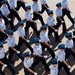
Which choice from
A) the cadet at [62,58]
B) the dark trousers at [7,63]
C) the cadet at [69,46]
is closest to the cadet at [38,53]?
the cadet at [62,58]

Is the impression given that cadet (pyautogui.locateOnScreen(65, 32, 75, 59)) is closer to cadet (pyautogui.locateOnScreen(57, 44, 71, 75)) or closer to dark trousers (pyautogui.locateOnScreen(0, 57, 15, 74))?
cadet (pyautogui.locateOnScreen(57, 44, 71, 75))

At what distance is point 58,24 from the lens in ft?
38.9

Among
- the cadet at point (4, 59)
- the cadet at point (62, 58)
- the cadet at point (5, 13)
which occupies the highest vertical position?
the cadet at point (5, 13)

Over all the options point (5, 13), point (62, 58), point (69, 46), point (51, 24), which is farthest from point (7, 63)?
point (5, 13)

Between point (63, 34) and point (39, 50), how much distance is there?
2.84 metres

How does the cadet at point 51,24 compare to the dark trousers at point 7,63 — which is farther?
the cadet at point 51,24

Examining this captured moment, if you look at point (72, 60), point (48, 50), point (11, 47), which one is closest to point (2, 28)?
point (11, 47)

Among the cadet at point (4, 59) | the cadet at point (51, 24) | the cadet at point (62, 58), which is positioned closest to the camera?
the cadet at point (62, 58)

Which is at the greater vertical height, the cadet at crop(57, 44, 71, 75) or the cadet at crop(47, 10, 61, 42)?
the cadet at crop(47, 10, 61, 42)

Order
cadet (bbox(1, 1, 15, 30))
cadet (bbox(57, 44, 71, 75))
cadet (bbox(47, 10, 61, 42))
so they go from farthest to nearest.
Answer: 1. cadet (bbox(1, 1, 15, 30))
2. cadet (bbox(47, 10, 61, 42))
3. cadet (bbox(57, 44, 71, 75))

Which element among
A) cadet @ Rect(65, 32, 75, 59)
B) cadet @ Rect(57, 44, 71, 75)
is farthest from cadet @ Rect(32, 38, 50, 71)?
cadet @ Rect(65, 32, 75, 59)

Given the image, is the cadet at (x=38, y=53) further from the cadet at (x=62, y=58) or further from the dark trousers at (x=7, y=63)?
the dark trousers at (x=7, y=63)

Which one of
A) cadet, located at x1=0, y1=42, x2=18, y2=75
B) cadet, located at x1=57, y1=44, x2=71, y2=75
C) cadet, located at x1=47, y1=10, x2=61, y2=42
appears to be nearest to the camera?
cadet, located at x1=57, y1=44, x2=71, y2=75

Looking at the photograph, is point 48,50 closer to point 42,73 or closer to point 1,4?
point 42,73
